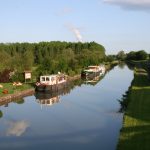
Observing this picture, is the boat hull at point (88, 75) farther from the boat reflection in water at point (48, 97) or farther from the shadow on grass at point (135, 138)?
the shadow on grass at point (135, 138)

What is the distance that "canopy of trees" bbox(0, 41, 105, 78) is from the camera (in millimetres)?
60500

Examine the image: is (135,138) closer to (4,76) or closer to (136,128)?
(136,128)

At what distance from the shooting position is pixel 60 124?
87.7 feet

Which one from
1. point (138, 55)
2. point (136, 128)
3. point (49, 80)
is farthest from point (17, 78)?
point (138, 55)

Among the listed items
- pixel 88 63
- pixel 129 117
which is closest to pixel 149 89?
pixel 129 117

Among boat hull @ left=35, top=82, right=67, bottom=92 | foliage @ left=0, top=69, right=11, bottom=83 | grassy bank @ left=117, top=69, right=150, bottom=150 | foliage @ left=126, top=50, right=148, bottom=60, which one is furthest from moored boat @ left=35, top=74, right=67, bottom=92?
foliage @ left=126, top=50, right=148, bottom=60

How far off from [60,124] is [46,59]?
40055mm

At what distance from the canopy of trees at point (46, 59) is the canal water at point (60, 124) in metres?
18.7

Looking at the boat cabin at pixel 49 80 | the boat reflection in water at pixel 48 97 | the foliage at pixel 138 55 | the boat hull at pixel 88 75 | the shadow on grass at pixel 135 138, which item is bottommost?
the boat reflection in water at pixel 48 97

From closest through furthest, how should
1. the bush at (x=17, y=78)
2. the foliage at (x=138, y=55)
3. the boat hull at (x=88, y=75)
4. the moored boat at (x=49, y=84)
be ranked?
the moored boat at (x=49, y=84) < the bush at (x=17, y=78) < the boat hull at (x=88, y=75) < the foliage at (x=138, y=55)

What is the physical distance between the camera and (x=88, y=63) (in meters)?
95.1

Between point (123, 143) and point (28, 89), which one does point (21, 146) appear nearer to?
point (123, 143)

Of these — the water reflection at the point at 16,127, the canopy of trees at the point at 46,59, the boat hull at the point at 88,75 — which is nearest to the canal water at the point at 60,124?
the water reflection at the point at 16,127

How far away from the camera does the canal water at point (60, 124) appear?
68.7ft
